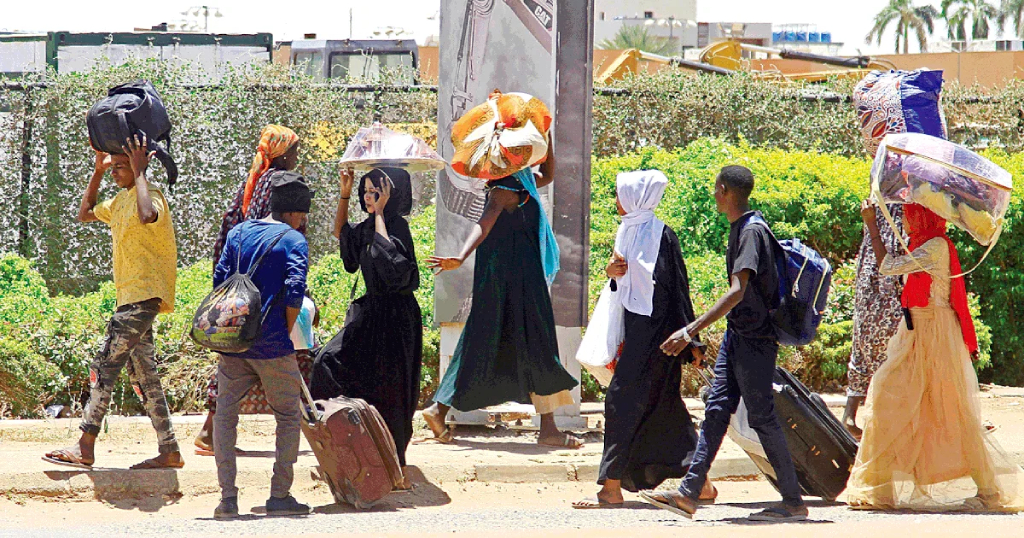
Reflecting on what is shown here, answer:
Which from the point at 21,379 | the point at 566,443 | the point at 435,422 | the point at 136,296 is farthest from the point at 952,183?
the point at 21,379

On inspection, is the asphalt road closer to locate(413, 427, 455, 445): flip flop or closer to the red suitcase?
the red suitcase

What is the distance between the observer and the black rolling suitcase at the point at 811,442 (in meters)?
6.05

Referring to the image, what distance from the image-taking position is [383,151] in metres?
6.58

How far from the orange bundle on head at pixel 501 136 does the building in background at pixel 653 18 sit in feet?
232

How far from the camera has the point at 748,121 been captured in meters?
13.3

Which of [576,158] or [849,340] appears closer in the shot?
[576,158]

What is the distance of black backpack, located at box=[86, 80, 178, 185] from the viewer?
623 centimetres

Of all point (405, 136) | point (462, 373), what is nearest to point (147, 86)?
point (405, 136)

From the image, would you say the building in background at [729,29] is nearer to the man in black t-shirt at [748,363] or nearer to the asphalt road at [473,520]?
the asphalt road at [473,520]

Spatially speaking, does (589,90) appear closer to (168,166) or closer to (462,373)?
(462,373)

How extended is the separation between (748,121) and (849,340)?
4.23 meters

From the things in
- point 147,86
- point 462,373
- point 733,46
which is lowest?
point 462,373

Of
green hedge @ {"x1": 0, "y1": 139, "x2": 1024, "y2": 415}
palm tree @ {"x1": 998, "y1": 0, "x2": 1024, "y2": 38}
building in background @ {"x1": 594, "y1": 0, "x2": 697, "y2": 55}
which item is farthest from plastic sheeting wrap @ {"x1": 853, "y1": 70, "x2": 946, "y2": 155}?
palm tree @ {"x1": 998, "y1": 0, "x2": 1024, "y2": 38}

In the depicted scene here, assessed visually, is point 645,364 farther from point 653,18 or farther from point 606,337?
point 653,18
